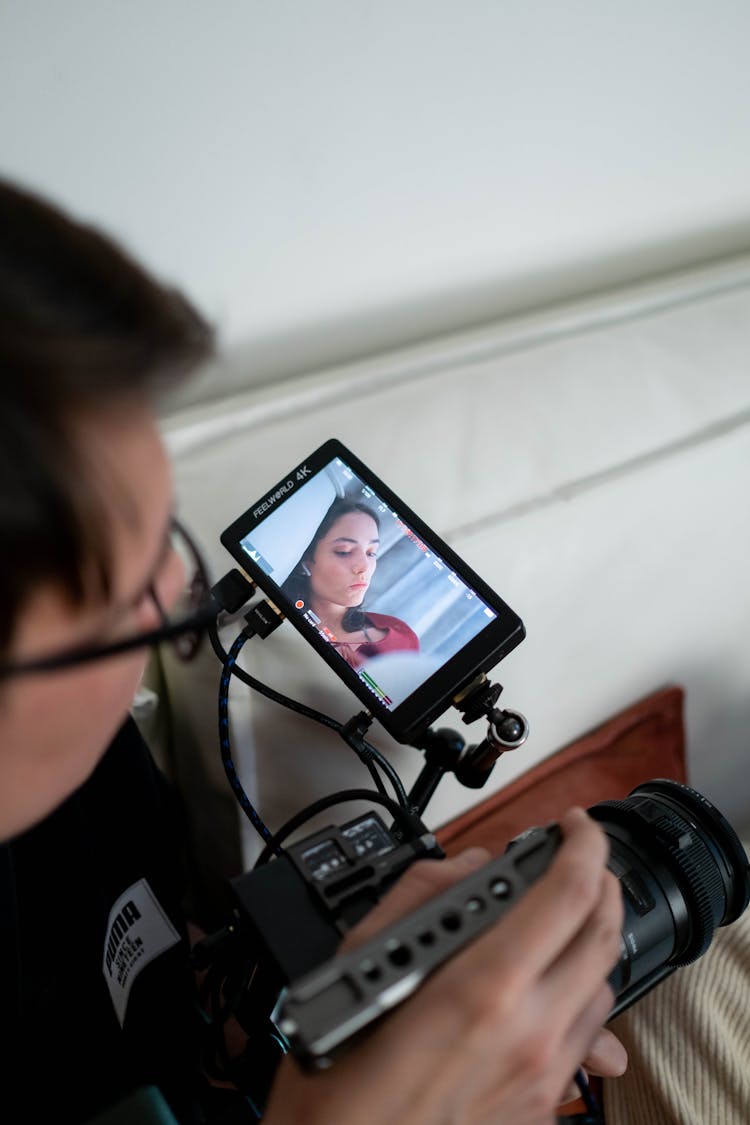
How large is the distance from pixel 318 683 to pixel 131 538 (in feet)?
1.25

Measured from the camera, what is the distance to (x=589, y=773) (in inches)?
36.5

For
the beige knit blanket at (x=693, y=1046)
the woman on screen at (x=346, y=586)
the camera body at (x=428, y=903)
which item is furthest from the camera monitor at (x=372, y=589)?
the beige knit blanket at (x=693, y=1046)

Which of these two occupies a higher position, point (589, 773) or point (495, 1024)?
point (495, 1024)

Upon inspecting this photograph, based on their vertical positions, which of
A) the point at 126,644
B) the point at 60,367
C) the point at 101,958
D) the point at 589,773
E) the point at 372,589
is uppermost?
the point at 60,367

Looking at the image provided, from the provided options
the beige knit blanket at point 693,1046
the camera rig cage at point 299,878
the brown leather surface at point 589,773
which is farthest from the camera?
the brown leather surface at point 589,773

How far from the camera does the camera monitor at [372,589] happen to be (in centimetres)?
63

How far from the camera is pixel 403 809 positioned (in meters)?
0.60

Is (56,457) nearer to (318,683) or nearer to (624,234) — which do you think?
(318,683)

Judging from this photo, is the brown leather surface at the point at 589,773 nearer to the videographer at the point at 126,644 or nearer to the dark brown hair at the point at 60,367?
the videographer at the point at 126,644

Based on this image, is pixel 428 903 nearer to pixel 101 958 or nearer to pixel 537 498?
pixel 101 958

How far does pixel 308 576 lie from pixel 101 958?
1.09 feet

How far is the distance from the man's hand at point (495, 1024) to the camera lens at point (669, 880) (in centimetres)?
19

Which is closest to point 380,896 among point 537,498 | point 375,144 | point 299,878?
point 299,878

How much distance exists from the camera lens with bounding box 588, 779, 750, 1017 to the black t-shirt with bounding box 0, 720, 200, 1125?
34 cm
